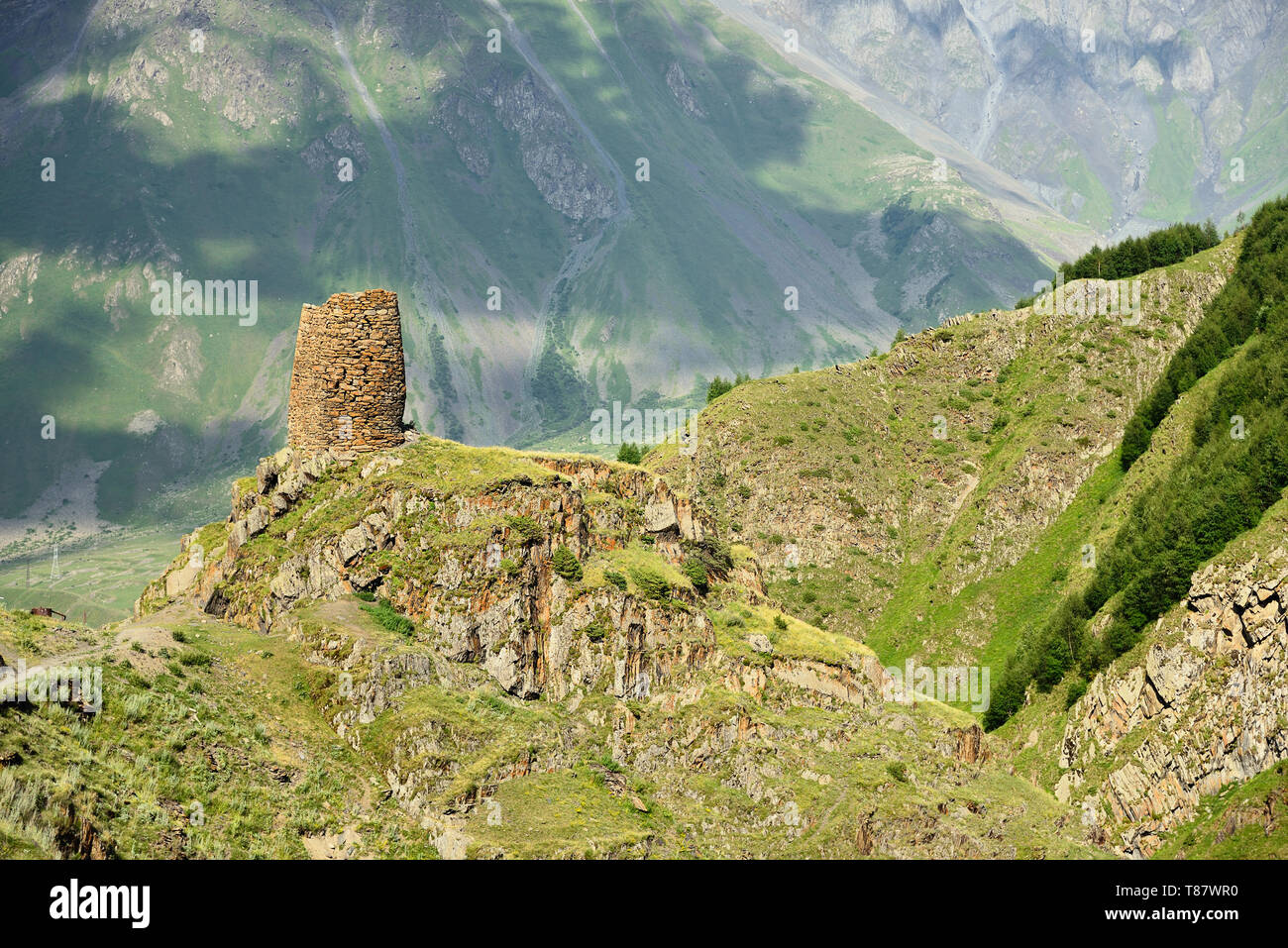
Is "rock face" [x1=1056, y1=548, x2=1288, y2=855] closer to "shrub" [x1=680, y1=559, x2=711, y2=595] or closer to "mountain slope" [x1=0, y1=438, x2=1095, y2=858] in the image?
"mountain slope" [x1=0, y1=438, x2=1095, y2=858]

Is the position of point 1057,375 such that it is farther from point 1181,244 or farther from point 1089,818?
point 1089,818

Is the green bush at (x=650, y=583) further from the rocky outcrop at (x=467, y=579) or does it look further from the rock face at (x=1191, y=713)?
the rock face at (x=1191, y=713)

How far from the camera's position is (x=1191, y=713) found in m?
92.7

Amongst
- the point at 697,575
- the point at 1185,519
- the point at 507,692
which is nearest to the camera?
the point at 507,692

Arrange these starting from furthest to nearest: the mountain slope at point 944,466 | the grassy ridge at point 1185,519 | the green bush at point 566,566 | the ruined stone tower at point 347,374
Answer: the mountain slope at point 944,466, the grassy ridge at point 1185,519, the ruined stone tower at point 347,374, the green bush at point 566,566

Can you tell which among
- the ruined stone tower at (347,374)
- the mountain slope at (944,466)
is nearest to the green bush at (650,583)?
the ruined stone tower at (347,374)

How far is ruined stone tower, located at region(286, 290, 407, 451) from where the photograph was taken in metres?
→ 53.6

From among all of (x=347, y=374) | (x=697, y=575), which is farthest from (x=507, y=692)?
(x=347, y=374)

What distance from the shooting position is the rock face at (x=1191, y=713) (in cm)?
8800

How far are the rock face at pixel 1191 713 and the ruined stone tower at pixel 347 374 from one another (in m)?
57.2

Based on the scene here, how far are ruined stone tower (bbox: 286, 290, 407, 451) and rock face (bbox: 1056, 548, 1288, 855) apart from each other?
2252 inches

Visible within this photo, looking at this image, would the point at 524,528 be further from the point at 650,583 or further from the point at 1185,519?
the point at 1185,519

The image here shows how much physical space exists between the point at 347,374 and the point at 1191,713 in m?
68.6
